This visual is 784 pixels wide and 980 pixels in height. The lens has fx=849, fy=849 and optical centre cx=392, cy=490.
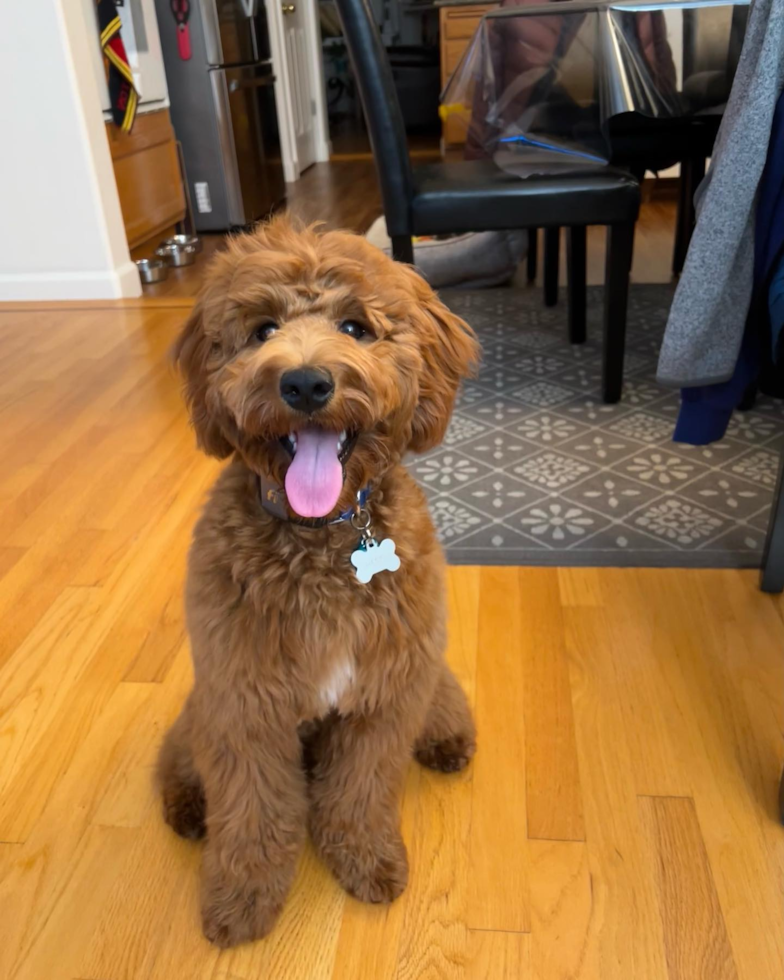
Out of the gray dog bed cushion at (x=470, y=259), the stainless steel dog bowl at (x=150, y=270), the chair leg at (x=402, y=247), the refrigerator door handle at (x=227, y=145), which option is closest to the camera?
the chair leg at (x=402, y=247)

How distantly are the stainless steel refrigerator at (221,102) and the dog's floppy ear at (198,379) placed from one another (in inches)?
149

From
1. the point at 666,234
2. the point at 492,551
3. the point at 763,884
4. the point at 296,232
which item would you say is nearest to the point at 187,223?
A: the point at 666,234

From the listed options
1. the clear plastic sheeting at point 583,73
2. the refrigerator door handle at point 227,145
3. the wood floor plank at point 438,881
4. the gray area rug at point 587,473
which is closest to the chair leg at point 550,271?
the gray area rug at point 587,473

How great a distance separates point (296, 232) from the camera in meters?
1.04

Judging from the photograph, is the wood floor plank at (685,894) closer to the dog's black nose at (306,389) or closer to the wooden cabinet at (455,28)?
the dog's black nose at (306,389)

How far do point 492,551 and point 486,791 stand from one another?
67 cm

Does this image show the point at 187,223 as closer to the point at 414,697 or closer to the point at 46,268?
the point at 46,268

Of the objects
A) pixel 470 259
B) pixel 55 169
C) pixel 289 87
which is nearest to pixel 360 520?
pixel 470 259

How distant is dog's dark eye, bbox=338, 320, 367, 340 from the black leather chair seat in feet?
4.74

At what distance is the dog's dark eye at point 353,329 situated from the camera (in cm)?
100

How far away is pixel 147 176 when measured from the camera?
424cm

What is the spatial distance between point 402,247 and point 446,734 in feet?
4.99

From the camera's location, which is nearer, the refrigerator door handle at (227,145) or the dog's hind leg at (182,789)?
the dog's hind leg at (182,789)

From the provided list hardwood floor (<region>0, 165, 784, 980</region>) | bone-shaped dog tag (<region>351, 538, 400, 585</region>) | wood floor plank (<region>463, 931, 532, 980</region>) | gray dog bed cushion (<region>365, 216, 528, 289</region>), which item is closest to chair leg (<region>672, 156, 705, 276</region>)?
gray dog bed cushion (<region>365, 216, 528, 289</region>)
